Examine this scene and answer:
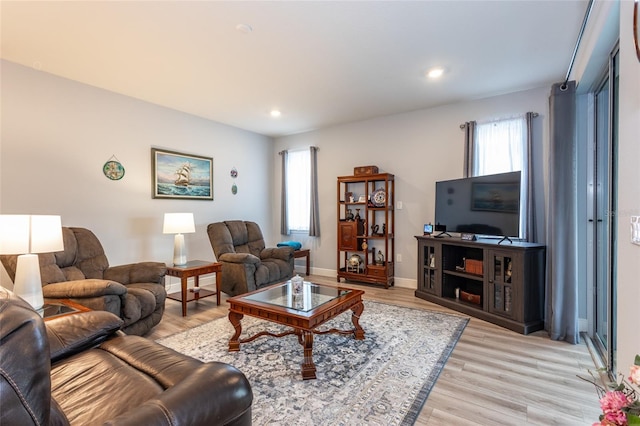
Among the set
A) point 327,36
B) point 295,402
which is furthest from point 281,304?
point 327,36

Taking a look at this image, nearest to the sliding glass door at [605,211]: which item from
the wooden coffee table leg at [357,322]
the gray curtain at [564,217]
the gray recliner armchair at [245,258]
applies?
the gray curtain at [564,217]

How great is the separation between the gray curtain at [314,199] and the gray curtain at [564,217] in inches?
132

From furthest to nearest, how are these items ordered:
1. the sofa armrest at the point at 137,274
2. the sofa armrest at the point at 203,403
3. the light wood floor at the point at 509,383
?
the sofa armrest at the point at 137,274, the light wood floor at the point at 509,383, the sofa armrest at the point at 203,403

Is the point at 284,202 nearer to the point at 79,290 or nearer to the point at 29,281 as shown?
the point at 79,290

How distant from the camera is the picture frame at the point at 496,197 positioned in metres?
3.09

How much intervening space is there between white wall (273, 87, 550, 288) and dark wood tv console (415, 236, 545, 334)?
0.65 metres

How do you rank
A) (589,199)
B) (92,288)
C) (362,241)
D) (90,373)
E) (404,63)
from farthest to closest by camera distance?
(362,241) → (404,63) → (589,199) → (92,288) → (90,373)

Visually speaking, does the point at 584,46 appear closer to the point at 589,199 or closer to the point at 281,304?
the point at 589,199

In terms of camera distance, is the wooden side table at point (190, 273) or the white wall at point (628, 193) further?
the wooden side table at point (190, 273)

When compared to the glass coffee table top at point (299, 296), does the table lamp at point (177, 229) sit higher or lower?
higher

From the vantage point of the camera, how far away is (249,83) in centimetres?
339

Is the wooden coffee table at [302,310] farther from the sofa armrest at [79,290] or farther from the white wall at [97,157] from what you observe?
the white wall at [97,157]

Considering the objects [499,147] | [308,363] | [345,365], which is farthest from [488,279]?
[308,363]

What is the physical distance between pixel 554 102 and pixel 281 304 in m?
3.01
